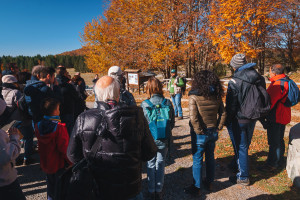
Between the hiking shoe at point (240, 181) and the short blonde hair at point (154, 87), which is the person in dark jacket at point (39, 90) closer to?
the short blonde hair at point (154, 87)

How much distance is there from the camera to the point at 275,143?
352 centimetres

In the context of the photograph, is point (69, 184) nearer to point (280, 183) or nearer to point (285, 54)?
point (280, 183)

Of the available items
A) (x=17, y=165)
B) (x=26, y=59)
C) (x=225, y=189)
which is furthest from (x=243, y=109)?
(x=26, y=59)

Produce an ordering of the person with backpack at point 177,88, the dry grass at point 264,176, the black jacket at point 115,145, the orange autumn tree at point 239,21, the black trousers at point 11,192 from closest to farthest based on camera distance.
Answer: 1. the black jacket at point 115,145
2. the black trousers at point 11,192
3. the dry grass at point 264,176
4. the person with backpack at point 177,88
5. the orange autumn tree at point 239,21

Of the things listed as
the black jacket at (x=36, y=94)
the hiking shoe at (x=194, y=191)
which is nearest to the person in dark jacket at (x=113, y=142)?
the hiking shoe at (x=194, y=191)

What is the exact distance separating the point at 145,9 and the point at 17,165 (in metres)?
13.7

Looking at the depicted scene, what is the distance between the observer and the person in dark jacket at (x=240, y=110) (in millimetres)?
2930

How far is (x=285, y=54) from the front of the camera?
21.5 metres

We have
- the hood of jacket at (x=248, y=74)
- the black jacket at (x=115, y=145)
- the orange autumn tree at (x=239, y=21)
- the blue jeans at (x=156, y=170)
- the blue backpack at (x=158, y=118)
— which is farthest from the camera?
the orange autumn tree at (x=239, y=21)

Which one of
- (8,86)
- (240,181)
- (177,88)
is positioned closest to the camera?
(240,181)

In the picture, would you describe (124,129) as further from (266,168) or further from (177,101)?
(177,101)

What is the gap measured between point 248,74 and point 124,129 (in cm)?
233

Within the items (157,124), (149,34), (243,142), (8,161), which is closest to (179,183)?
(243,142)

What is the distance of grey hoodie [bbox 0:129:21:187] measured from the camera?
1.64 meters
